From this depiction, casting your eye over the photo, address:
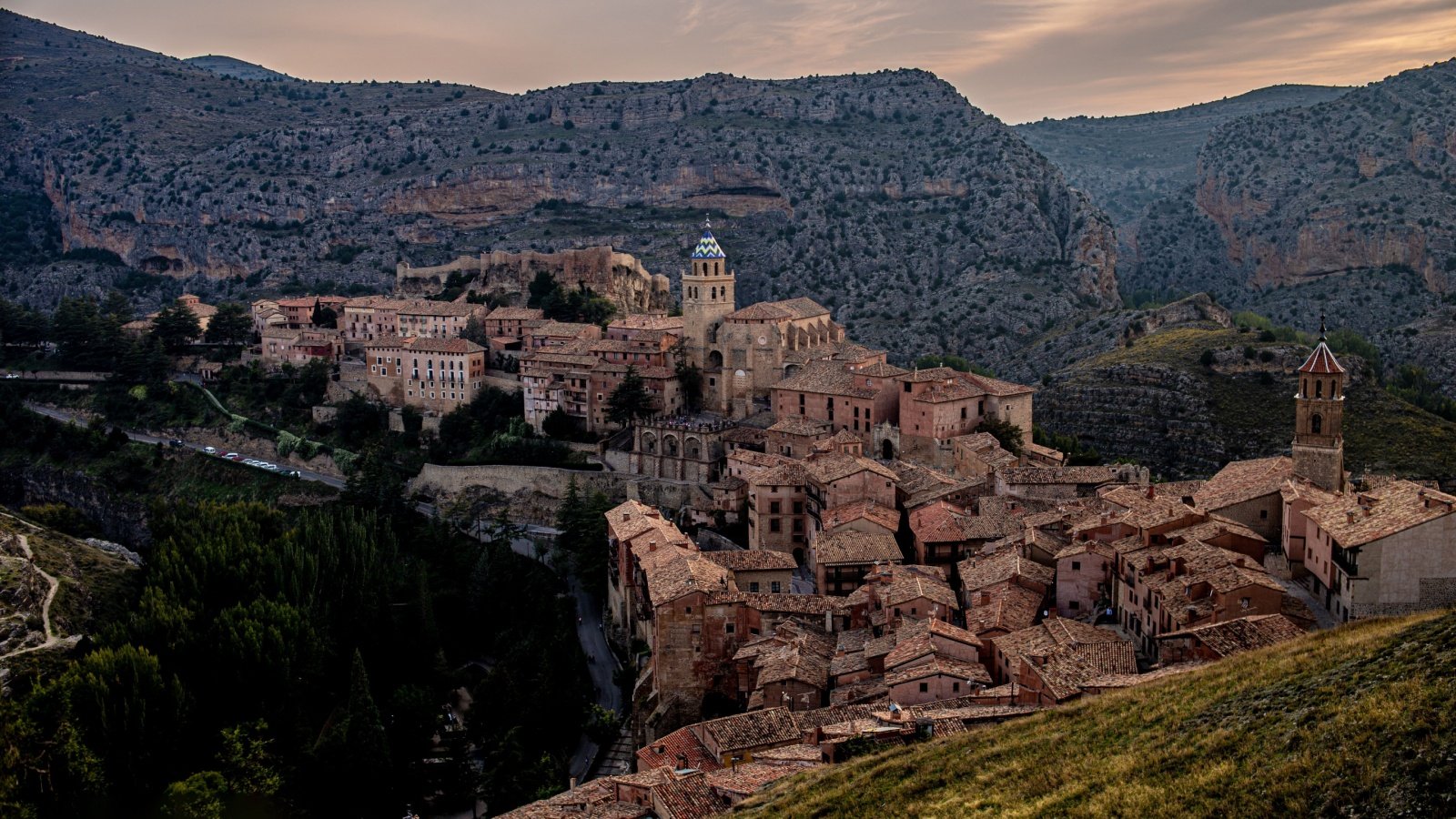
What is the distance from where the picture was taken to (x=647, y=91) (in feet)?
354

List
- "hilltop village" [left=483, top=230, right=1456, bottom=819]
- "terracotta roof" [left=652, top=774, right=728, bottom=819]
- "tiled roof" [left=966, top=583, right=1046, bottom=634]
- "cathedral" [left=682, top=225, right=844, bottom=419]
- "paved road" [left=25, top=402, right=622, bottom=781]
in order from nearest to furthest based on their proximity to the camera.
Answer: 1. "terracotta roof" [left=652, top=774, right=728, bottom=819]
2. "hilltop village" [left=483, top=230, right=1456, bottom=819]
3. "tiled roof" [left=966, top=583, right=1046, bottom=634]
4. "paved road" [left=25, top=402, right=622, bottom=781]
5. "cathedral" [left=682, top=225, right=844, bottom=419]

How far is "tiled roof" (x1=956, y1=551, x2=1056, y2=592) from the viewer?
93.3 feet

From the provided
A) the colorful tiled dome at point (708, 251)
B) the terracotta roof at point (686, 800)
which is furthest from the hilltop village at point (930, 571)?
the colorful tiled dome at point (708, 251)

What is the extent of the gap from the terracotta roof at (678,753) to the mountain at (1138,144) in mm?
109421

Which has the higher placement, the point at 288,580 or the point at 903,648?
the point at 903,648

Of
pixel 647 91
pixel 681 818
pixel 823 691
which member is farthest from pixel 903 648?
pixel 647 91

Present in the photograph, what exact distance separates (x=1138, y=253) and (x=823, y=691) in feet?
297

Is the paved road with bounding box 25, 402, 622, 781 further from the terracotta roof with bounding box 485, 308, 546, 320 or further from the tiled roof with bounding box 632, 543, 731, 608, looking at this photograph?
the terracotta roof with bounding box 485, 308, 546, 320

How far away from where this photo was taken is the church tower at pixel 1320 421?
3000 centimetres

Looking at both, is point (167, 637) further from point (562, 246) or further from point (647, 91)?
point (647, 91)

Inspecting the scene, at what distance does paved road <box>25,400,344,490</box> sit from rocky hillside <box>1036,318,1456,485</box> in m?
29.6

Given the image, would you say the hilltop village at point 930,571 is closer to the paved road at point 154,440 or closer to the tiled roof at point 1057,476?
the tiled roof at point 1057,476

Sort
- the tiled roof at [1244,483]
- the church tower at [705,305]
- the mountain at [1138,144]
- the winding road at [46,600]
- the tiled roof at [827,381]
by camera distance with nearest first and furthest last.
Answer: the tiled roof at [1244,483] < the winding road at [46,600] < the tiled roof at [827,381] < the church tower at [705,305] < the mountain at [1138,144]

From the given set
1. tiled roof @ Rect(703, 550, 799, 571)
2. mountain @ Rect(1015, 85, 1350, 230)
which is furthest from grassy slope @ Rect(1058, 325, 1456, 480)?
mountain @ Rect(1015, 85, 1350, 230)
